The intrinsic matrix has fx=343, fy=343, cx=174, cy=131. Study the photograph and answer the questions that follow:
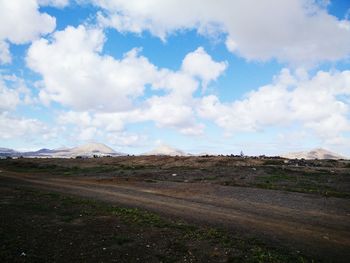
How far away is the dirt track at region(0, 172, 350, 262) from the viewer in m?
13.1

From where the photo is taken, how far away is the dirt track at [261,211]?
13.1 m

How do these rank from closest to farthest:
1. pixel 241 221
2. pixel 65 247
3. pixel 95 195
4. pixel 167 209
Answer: pixel 65 247, pixel 241 221, pixel 167 209, pixel 95 195

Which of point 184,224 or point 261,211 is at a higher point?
point 261,211

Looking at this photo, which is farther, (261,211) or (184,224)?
(261,211)

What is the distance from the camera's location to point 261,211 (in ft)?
61.3

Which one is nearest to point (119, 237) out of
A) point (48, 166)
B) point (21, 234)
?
point (21, 234)

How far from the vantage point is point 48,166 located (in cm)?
5075

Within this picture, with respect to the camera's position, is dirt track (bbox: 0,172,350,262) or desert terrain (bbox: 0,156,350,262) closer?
desert terrain (bbox: 0,156,350,262)

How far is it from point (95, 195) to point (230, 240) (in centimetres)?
1288

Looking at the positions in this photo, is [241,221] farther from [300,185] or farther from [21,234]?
[300,185]

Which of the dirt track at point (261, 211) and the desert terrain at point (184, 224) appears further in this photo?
the dirt track at point (261, 211)

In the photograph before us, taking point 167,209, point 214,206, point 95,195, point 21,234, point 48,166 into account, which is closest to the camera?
point 21,234

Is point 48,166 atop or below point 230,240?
atop

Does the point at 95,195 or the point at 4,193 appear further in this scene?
the point at 95,195
